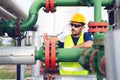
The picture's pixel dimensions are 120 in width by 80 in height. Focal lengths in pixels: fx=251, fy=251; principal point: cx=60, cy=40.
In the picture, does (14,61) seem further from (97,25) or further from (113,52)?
(113,52)

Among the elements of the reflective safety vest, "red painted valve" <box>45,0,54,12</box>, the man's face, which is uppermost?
"red painted valve" <box>45,0,54,12</box>

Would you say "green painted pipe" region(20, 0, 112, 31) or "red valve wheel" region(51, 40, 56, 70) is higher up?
"green painted pipe" region(20, 0, 112, 31)

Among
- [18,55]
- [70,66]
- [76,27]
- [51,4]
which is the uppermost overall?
[51,4]

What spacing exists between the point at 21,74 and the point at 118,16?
296cm

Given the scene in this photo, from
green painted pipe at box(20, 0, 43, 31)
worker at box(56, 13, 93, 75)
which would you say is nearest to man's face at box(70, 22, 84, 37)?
worker at box(56, 13, 93, 75)

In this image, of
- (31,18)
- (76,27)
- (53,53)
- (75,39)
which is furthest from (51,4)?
(75,39)

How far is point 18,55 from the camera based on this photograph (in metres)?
1.27

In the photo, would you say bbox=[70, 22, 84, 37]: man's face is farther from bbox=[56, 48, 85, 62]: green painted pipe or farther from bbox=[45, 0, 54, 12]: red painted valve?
bbox=[56, 48, 85, 62]: green painted pipe

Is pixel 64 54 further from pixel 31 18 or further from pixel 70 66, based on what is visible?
pixel 70 66

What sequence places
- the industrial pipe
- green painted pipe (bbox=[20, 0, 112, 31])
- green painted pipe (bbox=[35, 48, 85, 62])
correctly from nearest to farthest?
1. the industrial pipe
2. green painted pipe (bbox=[35, 48, 85, 62])
3. green painted pipe (bbox=[20, 0, 112, 31])

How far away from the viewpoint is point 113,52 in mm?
447

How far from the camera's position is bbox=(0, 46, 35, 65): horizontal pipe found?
127 cm

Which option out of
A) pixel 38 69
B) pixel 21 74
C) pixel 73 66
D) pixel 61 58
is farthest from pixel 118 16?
pixel 38 69

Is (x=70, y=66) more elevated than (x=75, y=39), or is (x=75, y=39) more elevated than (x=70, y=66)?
(x=75, y=39)
